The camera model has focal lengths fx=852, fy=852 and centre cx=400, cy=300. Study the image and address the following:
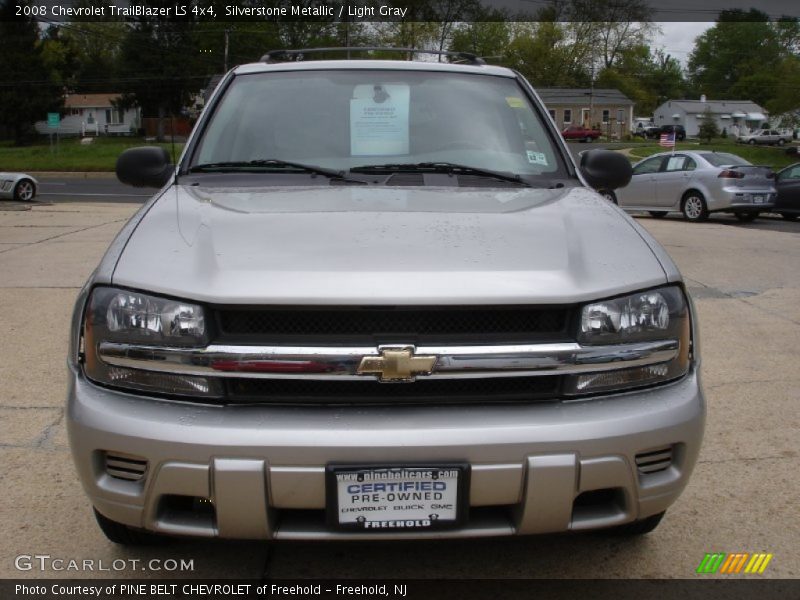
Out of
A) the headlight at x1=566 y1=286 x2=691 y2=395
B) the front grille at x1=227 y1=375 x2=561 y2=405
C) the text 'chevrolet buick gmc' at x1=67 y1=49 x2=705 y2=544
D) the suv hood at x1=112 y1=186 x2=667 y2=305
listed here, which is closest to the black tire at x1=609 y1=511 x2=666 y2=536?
the text 'chevrolet buick gmc' at x1=67 y1=49 x2=705 y2=544

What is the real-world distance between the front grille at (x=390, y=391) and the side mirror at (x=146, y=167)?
5.20ft

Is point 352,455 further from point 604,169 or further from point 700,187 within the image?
point 700,187

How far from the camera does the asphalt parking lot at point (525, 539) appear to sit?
2.82m

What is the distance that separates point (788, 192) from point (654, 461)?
689 inches

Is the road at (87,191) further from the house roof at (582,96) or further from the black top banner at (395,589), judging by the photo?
the house roof at (582,96)

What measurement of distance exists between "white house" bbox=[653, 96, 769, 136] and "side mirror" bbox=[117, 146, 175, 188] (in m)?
106

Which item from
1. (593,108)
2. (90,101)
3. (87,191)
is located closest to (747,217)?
(87,191)

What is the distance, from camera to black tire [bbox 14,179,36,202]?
19375mm

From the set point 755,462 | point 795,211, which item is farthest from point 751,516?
point 795,211

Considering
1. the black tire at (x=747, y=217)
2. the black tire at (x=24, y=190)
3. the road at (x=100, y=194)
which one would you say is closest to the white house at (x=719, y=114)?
the road at (x=100, y=194)

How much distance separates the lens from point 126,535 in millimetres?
2732

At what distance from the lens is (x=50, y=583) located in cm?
271

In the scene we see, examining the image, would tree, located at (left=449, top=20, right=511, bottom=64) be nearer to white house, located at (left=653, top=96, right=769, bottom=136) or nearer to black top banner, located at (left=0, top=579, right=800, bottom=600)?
white house, located at (left=653, top=96, right=769, bottom=136)

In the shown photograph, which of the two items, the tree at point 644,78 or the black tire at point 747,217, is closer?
the black tire at point 747,217
